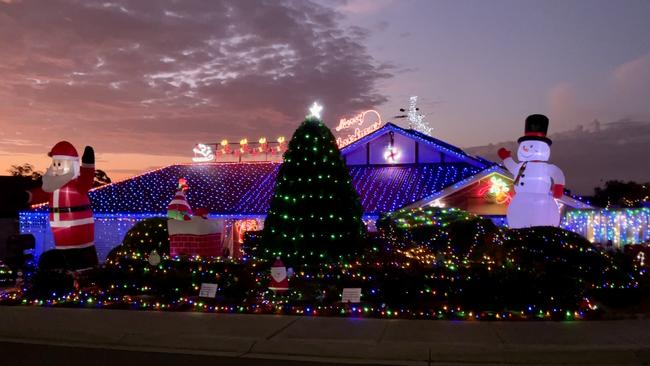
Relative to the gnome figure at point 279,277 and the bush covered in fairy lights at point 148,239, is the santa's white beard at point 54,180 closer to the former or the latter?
the bush covered in fairy lights at point 148,239

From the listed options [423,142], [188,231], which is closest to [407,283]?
[188,231]

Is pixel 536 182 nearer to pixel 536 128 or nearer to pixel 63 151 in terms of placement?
pixel 536 128

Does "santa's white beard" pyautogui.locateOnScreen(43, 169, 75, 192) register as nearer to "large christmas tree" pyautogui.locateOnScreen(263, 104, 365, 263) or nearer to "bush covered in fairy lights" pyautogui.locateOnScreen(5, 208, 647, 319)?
"bush covered in fairy lights" pyautogui.locateOnScreen(5, 208, 647, 319)

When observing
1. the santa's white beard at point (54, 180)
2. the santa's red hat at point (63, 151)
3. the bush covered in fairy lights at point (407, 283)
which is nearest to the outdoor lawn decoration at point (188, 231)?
the bush covered in fairy lights at point (407, 283)

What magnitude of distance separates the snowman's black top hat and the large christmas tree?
4.20 meters

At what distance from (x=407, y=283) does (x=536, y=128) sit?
18.7 feet

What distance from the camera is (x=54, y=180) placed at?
44.4 ft

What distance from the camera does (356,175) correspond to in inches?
859

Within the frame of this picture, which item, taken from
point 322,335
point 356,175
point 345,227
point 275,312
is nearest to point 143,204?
point 356,175

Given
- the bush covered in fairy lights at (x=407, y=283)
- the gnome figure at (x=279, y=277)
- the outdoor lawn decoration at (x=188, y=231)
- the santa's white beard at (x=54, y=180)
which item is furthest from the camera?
the santa's white beard at (x=54, y=180)

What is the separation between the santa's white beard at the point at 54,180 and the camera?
1350cm

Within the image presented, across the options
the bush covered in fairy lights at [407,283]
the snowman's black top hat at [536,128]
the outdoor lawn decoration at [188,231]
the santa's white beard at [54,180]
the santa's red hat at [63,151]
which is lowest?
the bush covered in fairy lights at [407,283]

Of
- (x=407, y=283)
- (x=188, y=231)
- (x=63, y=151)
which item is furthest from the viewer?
(x=63, y=151)

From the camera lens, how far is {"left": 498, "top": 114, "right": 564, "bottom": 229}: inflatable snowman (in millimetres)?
13430
